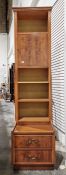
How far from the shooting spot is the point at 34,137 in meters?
3.93

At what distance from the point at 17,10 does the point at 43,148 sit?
2.02 metres

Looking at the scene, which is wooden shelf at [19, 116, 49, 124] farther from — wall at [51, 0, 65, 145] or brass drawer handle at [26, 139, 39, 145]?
wall at [51, 0, 65, 145]

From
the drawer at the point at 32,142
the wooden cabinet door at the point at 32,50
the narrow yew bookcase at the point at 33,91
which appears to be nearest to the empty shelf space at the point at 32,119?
the narrow yew bookcase at the point at 33,91

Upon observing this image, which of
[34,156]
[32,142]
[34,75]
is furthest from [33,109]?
[34,156]

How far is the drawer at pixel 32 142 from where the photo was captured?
12.8ft

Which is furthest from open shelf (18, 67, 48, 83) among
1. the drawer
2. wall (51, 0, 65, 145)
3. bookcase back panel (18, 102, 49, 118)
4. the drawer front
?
the drawer front

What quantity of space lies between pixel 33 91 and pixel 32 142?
3.14 ft

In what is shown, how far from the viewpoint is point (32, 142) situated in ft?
12.9

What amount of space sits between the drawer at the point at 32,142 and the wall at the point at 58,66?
1.39 m

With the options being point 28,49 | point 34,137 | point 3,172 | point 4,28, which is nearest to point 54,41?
point 28,49

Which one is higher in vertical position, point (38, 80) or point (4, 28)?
point (4, 28)

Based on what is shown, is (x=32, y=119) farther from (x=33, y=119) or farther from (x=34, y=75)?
(x=34, y=75)

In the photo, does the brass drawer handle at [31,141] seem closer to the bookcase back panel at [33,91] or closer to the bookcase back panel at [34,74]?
the bookcase back panel at [33,91]

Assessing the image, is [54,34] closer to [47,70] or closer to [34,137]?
[47,70]
